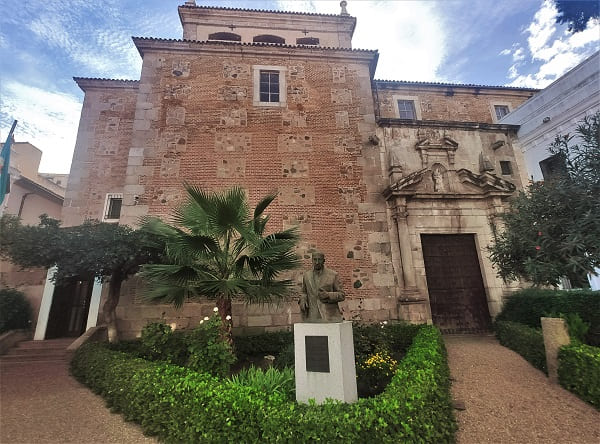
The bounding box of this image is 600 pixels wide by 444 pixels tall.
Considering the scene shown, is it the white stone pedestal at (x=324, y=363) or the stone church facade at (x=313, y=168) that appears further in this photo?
the stone church facade at (x=313, y=168)

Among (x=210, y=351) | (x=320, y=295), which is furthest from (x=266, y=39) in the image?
(x=210, y=351)

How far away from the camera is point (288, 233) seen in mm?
6195

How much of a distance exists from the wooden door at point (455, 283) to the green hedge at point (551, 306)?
735mm

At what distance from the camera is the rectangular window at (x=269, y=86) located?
1085cm

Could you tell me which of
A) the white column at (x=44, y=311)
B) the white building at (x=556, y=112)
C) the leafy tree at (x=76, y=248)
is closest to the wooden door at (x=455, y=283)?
the white building at (x=556, y=112)

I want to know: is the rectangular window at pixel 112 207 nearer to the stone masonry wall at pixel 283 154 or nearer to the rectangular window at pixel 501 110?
the stone masonry wall at pixel 283 154

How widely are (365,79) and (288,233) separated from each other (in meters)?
8.60

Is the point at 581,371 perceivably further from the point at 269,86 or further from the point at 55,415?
the point at 269,86

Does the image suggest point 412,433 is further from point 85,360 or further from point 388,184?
point 388,184

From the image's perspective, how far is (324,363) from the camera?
4023 millimetres

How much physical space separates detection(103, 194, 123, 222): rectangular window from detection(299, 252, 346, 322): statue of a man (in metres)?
9.48

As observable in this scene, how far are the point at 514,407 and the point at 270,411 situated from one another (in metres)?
4.11

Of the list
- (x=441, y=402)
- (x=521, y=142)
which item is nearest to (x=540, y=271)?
(x=441, y=402)

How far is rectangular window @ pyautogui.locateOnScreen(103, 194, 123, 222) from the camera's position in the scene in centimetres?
1069
